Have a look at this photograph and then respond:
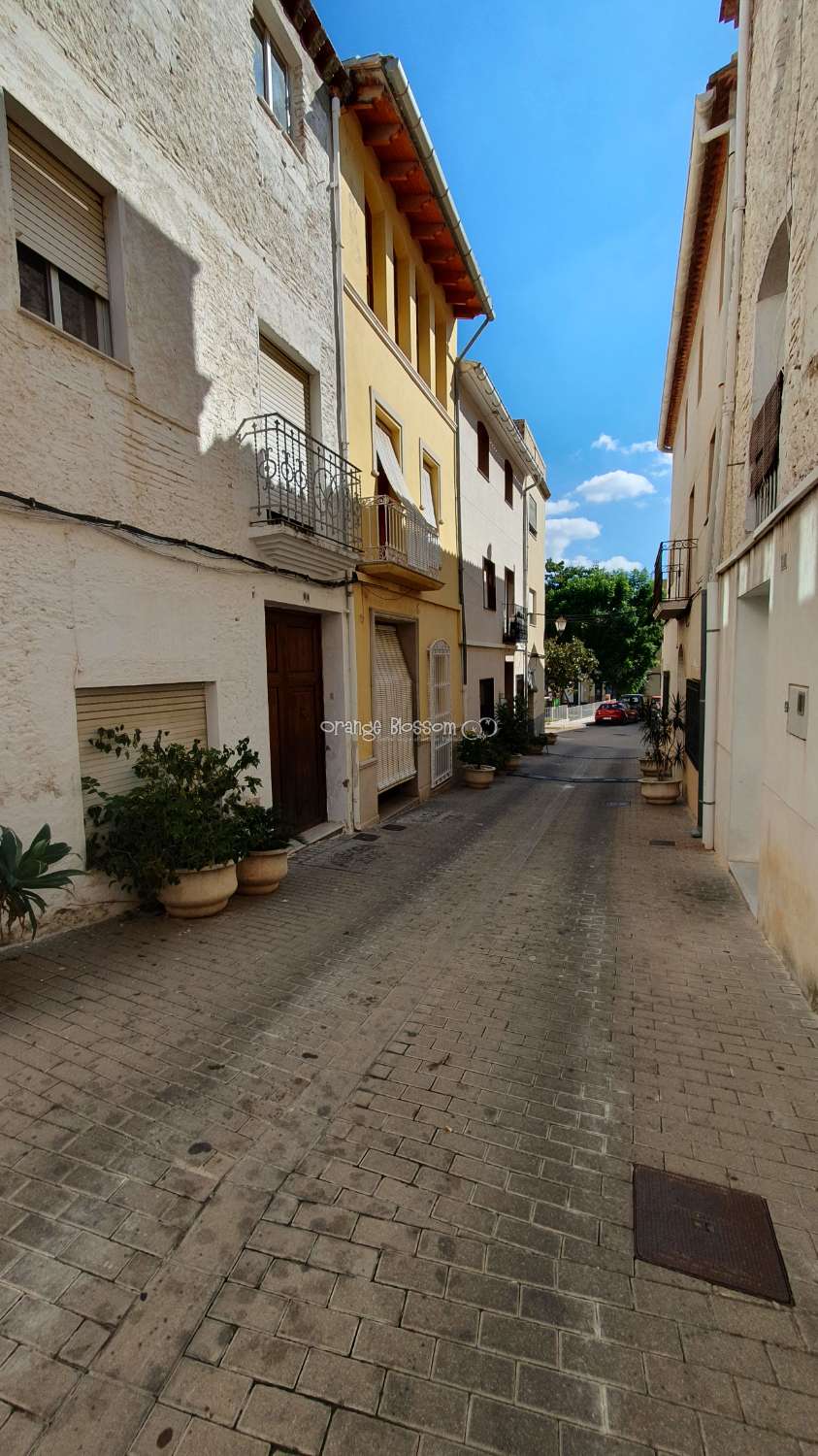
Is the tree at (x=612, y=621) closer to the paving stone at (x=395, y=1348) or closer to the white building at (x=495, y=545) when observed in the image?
the white building at (x=495, y=545)

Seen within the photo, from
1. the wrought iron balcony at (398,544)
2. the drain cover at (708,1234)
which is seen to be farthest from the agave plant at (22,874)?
the wrought iron balcony at (398,544)

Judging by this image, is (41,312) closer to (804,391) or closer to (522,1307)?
(804,391)

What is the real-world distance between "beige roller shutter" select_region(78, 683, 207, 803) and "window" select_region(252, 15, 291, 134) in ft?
20.7

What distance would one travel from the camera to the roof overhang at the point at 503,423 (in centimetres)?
1297

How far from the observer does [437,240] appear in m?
10.5

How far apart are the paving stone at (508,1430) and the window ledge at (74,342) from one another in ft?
18.7

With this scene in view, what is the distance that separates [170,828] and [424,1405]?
11.8ft

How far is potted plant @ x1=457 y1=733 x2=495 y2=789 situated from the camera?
12.5m

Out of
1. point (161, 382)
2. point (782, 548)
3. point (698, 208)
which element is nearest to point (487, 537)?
point (698, 208)

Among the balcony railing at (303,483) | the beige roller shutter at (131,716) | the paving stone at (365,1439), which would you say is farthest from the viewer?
the balcony railing at (303,483)

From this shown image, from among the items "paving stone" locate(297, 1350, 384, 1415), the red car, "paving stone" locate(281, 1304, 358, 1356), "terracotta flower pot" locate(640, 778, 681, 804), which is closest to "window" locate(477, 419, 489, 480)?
"terracotta flower pot" locate(640, 778, 681, 804)

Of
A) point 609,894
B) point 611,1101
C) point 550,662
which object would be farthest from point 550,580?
point 611,1101

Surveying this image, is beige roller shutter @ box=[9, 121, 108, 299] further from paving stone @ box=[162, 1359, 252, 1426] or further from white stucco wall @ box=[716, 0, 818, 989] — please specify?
paving stone @ box=[162, 1359, 252, 1426]

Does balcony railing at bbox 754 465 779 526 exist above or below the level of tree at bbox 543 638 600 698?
above
